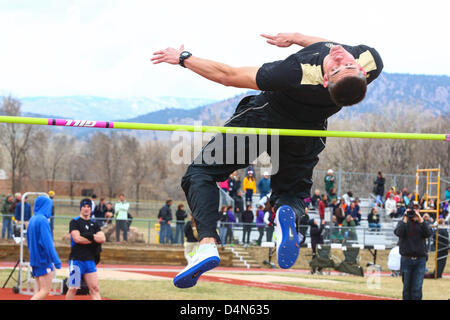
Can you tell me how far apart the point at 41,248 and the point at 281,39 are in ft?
22.6

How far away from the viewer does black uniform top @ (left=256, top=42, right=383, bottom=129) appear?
4.70m

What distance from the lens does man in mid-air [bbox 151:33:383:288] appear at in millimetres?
4656

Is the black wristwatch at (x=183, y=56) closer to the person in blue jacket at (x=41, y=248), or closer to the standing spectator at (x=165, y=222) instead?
the person in blue jacket at (x=41, y=248)

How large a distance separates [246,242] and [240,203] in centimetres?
190

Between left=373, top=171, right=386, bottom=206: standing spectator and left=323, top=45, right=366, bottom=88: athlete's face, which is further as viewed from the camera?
left=373, top=171, right=386, bottom=206: standing spectator

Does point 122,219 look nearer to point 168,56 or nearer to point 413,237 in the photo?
point 413,237

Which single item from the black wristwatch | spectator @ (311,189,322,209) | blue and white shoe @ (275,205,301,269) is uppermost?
the black wristwatch

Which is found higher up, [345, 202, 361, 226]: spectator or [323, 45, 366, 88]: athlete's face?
[323, 45, 366, 88]: athlete's face

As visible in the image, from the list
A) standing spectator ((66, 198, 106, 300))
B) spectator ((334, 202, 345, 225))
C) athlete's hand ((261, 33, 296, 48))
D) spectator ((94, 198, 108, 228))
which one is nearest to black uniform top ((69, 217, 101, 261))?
standing spectator ((66, 198, 106, 300))

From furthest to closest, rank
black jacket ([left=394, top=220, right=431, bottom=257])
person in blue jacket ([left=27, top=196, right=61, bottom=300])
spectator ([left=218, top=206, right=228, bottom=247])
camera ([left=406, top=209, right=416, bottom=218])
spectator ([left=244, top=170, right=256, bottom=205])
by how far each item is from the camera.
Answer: spectator ([left=244, top=170, right=256, bottom=205]), spectator ([left=218, top=206, right=228, bottom=247]), camera ([left=406, top=209, right=416, bottom=218]), black jacket ([left=394, top=220, right=431, bottom=257]), person in blue jacket ([left=27, top=196, right=61, bottom=300])

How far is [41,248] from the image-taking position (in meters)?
11.0

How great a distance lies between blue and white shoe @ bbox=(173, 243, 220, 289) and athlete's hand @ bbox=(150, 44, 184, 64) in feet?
4.65

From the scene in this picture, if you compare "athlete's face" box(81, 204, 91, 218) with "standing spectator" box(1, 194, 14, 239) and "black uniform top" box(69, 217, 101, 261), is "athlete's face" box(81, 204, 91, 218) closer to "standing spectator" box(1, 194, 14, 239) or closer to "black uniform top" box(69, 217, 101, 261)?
"black uniform top" box(69, 217, 101, 261)

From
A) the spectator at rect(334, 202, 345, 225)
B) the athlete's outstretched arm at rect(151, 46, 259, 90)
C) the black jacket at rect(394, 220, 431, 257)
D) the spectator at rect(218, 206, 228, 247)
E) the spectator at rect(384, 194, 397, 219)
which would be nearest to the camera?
the athlete's outstretched arm at rect(151, 46, 259, 90)
